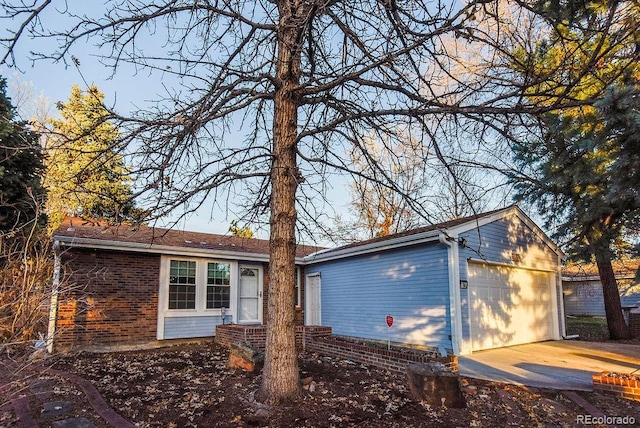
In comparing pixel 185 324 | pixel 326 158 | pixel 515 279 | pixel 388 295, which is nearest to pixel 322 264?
pixel 388 295

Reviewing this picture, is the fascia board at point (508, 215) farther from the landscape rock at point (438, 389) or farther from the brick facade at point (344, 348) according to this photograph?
the landscape rock at point (438, 389)

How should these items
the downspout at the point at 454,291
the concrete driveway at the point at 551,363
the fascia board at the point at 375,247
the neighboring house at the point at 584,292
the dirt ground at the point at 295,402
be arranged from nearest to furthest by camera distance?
the dirt ground at the point at 295,402 → the concrete driveway at the point at 551,363 → the downspout at the point at 454,291 → the fascia board at the point at 375,247 → the neighboring house at the point at 584,292

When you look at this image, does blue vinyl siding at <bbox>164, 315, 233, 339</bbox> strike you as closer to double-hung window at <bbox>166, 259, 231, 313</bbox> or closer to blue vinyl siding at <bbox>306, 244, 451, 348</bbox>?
double-hung window at <bbox>166, 259, 231, 313</bbox>

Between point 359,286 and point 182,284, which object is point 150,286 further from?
point 359,286

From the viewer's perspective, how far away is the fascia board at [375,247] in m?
9.67

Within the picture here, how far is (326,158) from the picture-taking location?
6.23 meters

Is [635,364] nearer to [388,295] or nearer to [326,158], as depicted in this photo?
[388,295]

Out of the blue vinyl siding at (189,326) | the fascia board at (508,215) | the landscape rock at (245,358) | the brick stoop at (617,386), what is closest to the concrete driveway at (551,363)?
the brick stoop at (617,386)

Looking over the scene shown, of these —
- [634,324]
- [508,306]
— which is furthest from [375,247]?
[634,324]

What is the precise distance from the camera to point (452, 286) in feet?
30.1

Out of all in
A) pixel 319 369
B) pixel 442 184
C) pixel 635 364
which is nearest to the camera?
pixel 442 184

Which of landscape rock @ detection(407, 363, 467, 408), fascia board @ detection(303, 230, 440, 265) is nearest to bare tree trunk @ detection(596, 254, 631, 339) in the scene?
fascia board @ detection(303, 230, 440, 265)

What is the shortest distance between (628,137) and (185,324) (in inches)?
Answer: 412

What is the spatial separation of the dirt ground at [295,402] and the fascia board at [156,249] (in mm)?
3201
